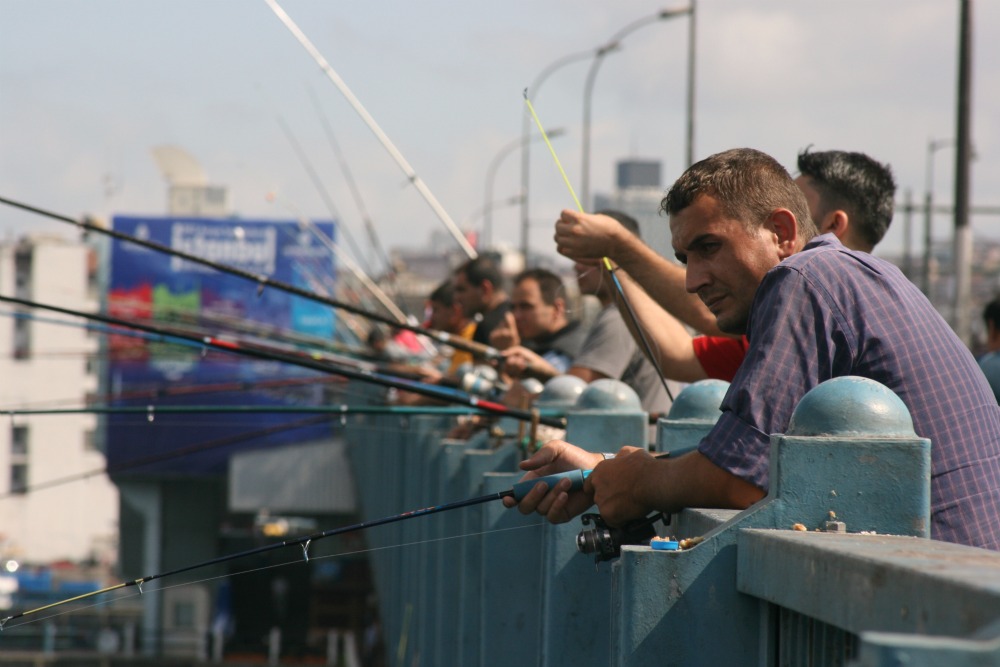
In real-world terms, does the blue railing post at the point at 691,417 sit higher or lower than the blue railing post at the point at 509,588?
higher

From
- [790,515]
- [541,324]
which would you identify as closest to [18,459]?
[541,324]

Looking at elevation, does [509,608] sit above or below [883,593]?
below

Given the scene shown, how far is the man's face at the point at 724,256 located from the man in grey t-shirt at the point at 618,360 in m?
2.60

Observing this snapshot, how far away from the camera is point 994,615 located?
5.76 feet

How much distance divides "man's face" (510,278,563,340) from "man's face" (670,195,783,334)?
188 inches

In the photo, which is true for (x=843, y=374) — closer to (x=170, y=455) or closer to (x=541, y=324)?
(x=541, y=324)

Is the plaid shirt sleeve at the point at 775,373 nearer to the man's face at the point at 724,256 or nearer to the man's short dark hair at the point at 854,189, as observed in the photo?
the man's face at the point at 724,256

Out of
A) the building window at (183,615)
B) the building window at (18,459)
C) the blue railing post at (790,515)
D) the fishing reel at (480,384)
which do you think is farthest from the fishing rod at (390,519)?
the building window at (18,459)

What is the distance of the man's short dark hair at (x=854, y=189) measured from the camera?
177 inches

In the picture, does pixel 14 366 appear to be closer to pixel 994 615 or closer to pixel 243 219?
pixel 243 219

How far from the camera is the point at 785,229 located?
3283 mm

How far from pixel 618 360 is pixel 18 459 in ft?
250

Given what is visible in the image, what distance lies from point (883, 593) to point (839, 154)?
8.57 feet

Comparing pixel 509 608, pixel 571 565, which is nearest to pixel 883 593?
pixel 571 565
